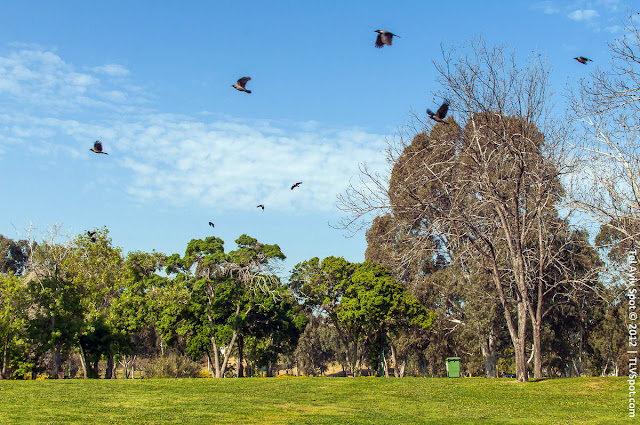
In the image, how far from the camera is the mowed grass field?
13109mm

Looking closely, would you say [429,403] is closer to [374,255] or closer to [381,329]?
[381,329]

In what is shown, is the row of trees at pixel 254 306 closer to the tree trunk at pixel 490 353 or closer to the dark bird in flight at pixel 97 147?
the tree trunk at pixel 490 353

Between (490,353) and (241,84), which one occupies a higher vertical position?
(241,84)

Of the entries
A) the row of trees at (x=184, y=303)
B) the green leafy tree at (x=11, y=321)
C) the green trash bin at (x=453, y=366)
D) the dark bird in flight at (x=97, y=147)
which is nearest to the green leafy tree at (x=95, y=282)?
the row of trees at (x=184, y=303)

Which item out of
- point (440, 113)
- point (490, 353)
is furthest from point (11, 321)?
point (490, 353)

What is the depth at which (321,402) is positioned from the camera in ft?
55.4

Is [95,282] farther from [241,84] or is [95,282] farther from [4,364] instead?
[241,84]

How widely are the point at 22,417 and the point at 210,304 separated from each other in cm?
2576

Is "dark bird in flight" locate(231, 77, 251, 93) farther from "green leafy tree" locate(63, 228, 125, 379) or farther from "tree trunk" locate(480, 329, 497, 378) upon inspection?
"tree trunk" locate(480, 329, 497, 378)

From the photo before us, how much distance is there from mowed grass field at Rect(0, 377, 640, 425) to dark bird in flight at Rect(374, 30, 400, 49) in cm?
936

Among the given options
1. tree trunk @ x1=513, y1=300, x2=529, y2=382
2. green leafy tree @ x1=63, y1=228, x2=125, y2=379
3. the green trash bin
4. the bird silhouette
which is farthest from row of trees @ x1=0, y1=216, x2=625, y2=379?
the bird silhouette

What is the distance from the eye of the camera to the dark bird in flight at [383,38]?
14055 millimetres

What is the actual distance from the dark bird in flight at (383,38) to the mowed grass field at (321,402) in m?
9.36

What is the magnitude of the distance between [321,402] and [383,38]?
35.6 feet
